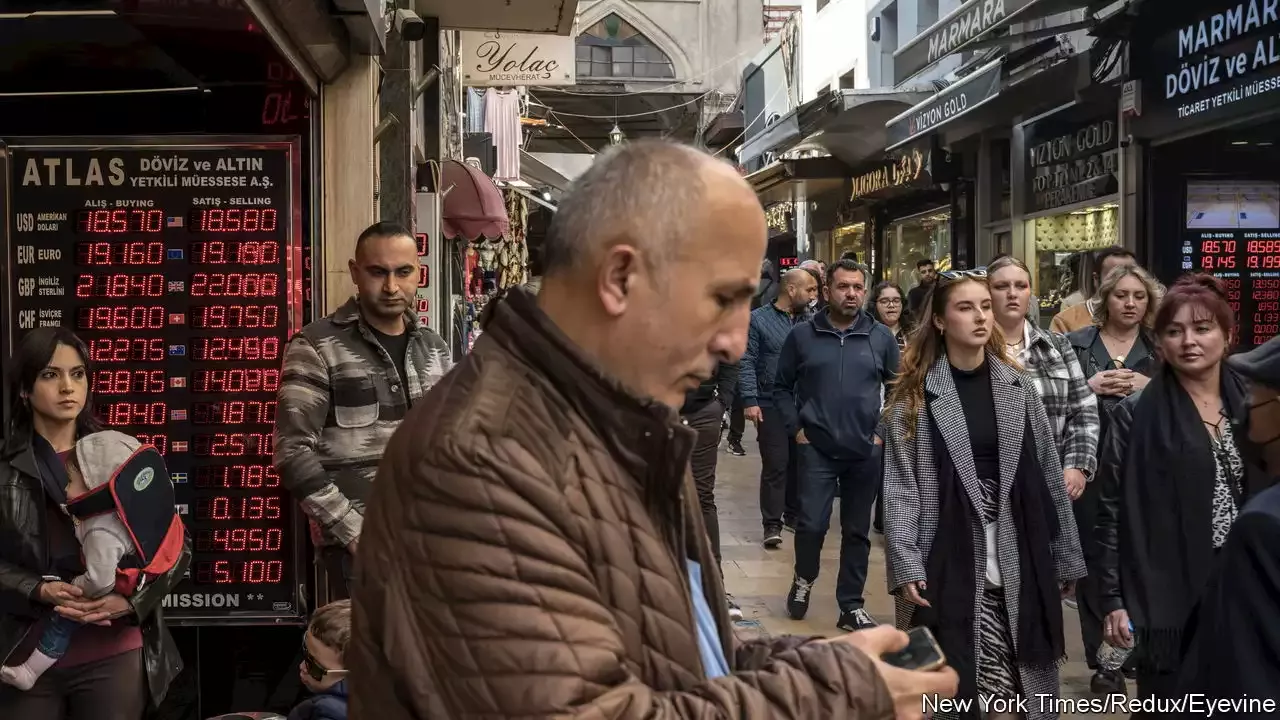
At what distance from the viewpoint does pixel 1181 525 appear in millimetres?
4316

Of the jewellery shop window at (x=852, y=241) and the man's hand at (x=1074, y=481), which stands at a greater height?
the jewellery shop window at (x=852, y=241)

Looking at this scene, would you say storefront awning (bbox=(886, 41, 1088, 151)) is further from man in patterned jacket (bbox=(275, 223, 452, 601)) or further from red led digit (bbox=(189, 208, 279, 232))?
man in patterned jacket (bbox=(275, 223, 452, 601))

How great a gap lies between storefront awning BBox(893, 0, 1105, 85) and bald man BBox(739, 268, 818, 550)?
2634mm

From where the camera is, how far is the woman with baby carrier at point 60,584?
404 cm

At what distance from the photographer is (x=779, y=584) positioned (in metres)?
8.63

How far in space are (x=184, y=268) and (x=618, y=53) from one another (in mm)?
34870

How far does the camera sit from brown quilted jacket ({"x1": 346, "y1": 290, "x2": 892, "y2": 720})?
1425 mm

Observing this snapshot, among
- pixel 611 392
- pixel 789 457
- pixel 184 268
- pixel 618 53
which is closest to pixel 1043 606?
pixel 611 392

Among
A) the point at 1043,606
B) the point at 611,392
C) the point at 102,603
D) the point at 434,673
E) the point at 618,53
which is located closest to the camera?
the point at 434,673

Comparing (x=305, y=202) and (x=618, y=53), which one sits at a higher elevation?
(x=618, y=53)

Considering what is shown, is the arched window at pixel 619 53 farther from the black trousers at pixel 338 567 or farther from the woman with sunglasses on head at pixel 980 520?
the black trousers at pixel 338 567

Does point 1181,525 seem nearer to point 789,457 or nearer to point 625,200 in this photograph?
point 625,200

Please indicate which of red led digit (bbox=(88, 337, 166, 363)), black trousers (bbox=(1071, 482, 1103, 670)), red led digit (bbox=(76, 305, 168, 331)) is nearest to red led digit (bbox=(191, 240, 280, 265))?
red led digit (bbox=(76, 305, 168, 331))

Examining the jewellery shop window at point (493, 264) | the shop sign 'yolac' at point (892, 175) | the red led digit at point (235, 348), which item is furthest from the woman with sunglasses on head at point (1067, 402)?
the shop sign 'yolac' at point (892, 175)
